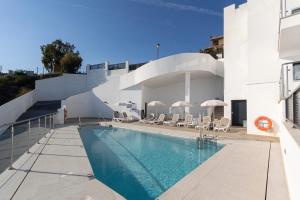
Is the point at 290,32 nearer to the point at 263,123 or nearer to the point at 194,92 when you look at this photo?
the point at 263,123

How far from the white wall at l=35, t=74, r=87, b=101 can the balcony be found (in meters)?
25.7

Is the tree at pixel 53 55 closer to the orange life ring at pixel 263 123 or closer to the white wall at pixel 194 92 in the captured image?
the white wall at pixel 194 92

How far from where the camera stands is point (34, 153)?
638cm

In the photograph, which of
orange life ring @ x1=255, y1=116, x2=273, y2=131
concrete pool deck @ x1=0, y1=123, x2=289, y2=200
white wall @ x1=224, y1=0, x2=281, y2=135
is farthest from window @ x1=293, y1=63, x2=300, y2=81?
concrete pool deck @ x1=0, y1=123, x2=289, y2=200

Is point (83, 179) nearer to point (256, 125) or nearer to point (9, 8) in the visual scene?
point (256, 125)

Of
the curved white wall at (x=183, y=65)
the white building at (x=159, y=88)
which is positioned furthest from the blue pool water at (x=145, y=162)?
the white building at (x=159, y=88)

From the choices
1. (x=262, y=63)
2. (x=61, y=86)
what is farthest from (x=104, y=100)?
(x=262, y=63)

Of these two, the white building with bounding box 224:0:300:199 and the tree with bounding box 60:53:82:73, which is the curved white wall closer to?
the white building with bounding box 224:0:300:199

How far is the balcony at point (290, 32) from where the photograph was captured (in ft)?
25.4

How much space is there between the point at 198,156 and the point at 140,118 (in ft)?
36.8

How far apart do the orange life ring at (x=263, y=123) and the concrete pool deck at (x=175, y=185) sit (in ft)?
13.5

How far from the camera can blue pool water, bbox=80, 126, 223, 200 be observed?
17.1ft

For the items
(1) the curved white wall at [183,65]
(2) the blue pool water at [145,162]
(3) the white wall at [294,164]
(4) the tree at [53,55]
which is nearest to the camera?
(3) the white wall at [294,164]

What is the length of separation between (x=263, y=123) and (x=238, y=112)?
403 centimetres
